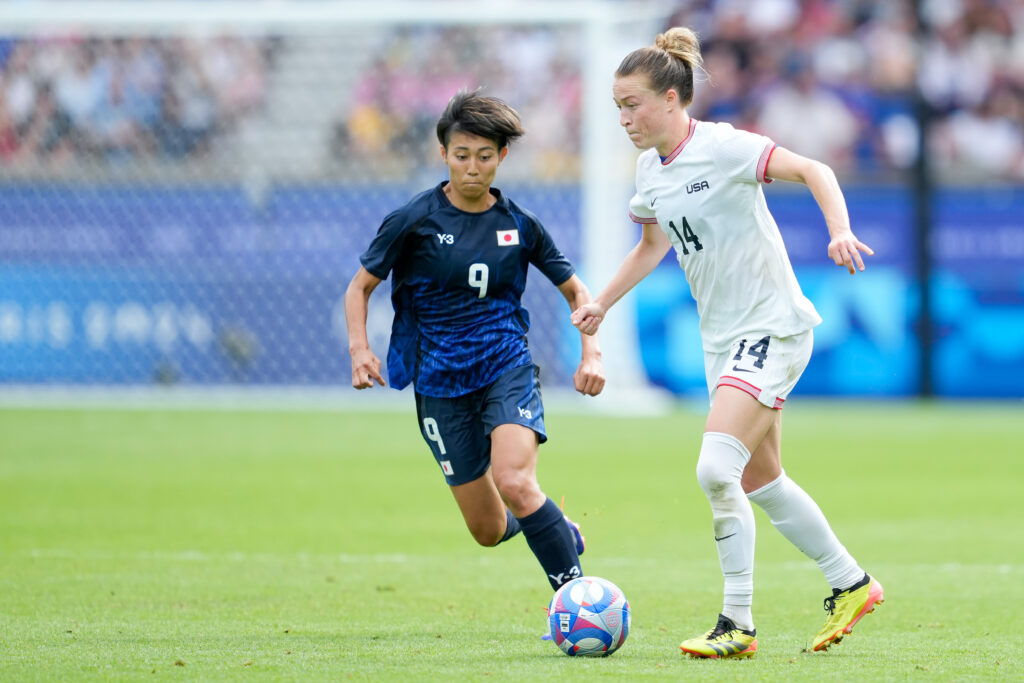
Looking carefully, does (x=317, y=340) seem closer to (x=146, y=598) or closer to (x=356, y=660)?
(x=146, y=598)

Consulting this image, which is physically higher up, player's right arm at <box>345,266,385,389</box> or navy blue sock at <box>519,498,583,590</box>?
player's right arm at <box>345,266,385,389</box>

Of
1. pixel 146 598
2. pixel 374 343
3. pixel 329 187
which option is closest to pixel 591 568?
pixel 146 598

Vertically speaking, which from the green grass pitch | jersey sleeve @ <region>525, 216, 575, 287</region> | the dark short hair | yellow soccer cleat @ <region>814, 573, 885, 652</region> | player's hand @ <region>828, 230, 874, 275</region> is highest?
the dark short hair

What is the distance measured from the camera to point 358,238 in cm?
1678

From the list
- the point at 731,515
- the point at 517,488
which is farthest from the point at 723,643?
the point at 517,488

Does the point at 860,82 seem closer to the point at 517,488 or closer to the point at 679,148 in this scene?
the point at 679,148

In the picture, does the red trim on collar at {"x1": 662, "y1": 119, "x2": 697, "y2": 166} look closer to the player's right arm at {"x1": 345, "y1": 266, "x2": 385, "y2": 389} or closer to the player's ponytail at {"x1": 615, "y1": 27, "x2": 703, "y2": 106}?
the player's ponytail at {"x1": 615, "y1": 27, "x2": 703, "y2": 106}

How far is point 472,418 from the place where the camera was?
231 inches

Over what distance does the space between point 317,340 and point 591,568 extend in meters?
10.0

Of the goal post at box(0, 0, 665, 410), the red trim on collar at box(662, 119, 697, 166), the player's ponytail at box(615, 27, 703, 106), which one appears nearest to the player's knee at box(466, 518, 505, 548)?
the red trim on collar at box(662, 119, 697, 166)

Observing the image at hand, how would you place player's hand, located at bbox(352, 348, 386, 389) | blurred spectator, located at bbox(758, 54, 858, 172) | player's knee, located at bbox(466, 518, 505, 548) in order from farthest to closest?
blurred spectator, located at bbox(758, 54, 858, 172)
player's knee, located at bbox(466, 518, 505, 548)
player's hand, located at bbox(352, 348, 386, 389)

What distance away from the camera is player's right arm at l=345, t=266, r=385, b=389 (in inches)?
221

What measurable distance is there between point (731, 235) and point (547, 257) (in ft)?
2.96

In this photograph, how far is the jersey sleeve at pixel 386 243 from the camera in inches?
227
